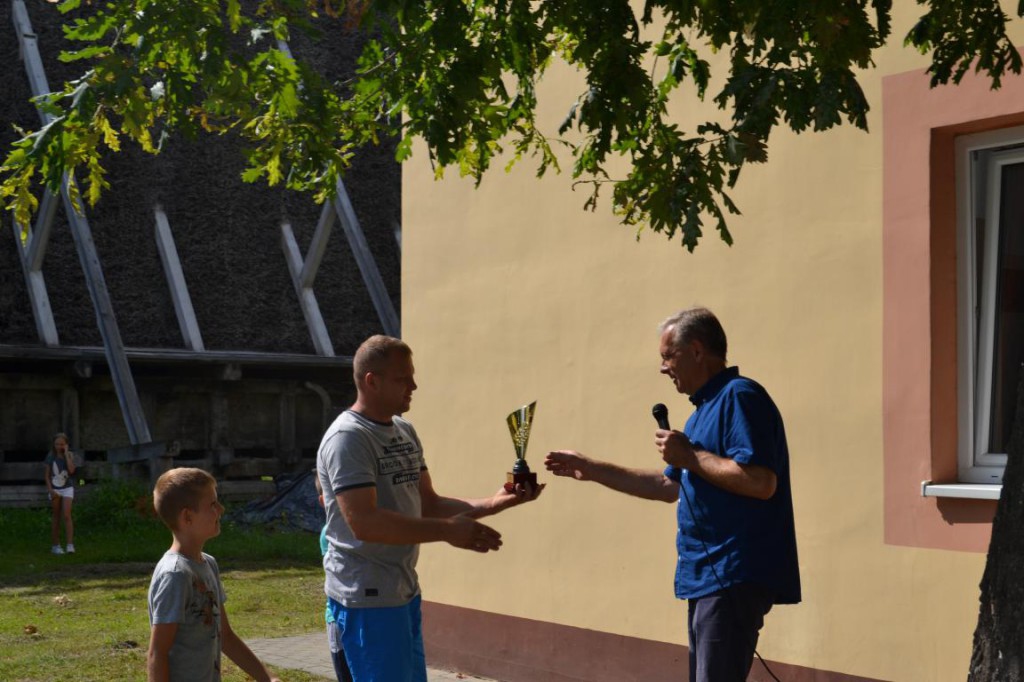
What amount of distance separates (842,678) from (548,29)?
11.0ft

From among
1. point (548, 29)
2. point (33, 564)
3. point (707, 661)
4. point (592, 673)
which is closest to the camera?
point (707, 661)

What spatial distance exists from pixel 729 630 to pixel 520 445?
1.21 metres

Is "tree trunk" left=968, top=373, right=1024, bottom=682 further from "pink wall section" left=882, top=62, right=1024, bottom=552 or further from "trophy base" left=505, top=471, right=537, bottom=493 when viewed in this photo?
"pink wall section" left=882, top=62, right=1024, bottom=552

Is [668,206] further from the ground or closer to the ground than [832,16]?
closer to the ground

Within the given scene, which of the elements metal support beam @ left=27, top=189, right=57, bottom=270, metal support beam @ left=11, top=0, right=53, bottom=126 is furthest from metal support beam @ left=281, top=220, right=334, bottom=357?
metal support beam @ left=11, top=0, right=53, bottom=126

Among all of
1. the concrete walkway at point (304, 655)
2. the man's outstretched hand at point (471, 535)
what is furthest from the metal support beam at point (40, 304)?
the man's outstretched hand at point (471, 535)

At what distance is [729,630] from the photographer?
16.0 feet

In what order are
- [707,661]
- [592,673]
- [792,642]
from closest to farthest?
[707,661]
[792,642]
[592,673]

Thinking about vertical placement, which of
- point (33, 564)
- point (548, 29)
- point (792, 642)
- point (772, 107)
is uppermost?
point (548, 29)

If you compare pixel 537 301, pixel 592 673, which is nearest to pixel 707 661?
pixel 592 673

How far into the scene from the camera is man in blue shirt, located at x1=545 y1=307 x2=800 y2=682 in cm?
487

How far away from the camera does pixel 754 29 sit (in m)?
5.39

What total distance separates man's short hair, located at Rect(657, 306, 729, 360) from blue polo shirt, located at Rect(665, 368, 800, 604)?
165mm

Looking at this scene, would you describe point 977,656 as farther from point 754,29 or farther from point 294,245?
point 294,245
